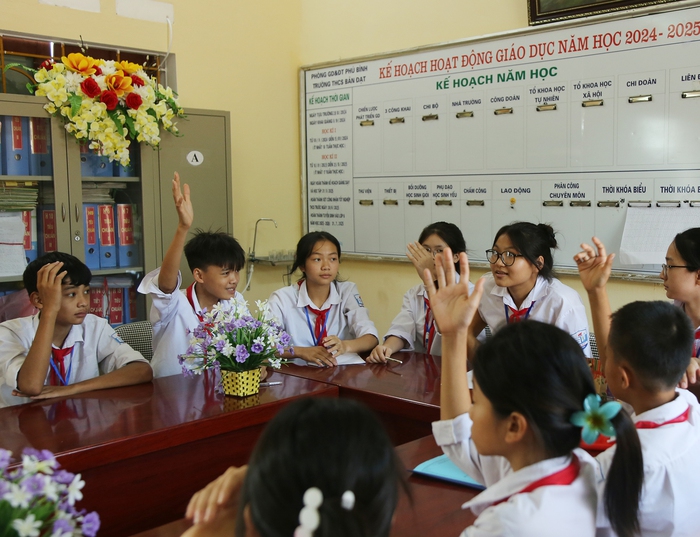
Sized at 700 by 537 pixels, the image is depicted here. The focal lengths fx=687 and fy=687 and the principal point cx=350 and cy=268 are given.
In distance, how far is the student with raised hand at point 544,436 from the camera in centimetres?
102

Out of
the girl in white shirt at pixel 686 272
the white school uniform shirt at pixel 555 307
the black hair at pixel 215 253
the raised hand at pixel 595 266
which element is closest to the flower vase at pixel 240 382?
the black hair at pixel 215 253

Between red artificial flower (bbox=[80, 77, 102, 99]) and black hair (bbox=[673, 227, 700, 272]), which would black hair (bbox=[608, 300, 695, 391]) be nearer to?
black hair (bbox=[673, 227, 700, 272])

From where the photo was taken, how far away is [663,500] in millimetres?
1246

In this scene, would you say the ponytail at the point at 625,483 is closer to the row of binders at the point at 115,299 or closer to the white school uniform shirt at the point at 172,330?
the white school uniform shirt at the point at 172,330

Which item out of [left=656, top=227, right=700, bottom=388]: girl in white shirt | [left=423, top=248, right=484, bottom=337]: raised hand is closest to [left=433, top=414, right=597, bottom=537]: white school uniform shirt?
[left=423, top=248, right=484, bottom=337]: raised hand

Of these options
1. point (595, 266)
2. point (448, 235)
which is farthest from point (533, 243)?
point (595, 266)

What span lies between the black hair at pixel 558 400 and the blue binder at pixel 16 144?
3.00 m

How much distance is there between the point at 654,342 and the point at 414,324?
181 centimetres

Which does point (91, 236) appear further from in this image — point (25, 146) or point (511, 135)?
point (511, 135)

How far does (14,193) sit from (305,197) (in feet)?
6.06

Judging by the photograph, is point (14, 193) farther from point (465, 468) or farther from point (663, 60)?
point (663, 60)

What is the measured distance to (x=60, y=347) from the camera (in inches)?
94.9

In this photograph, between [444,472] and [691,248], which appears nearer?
[444,472]

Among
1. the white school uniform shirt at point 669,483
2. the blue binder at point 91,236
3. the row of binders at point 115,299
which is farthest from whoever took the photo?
the row of binders at point 115,299
